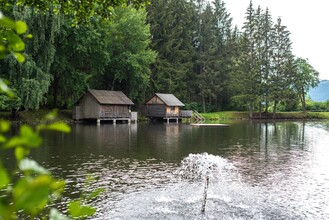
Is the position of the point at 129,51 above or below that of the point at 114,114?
above

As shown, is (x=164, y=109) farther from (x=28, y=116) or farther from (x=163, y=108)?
(x=28, y=116)

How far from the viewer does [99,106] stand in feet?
154

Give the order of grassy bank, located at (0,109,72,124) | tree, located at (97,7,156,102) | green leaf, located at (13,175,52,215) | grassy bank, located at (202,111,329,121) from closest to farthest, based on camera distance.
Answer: green leaf, located at (13,175,52,215) < grassy bank, located at (0,109,72,124) < tree, located at (97,7,156,102) < grassy bank, located at (202,111,329,121)

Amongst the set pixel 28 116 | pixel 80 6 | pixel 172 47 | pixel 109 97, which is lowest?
pixel 28 116

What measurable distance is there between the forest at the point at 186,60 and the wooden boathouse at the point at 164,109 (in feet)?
10.7

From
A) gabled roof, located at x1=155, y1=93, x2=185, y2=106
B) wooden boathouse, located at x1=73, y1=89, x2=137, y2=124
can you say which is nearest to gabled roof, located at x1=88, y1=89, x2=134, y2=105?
wooden boathouse, located at x1=73, y1=89, x2=137, y2=124

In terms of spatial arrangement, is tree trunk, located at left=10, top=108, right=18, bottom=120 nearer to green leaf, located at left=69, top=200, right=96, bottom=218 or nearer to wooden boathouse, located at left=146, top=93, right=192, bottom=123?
wooden boathouse, located at left=146, top=93, right=192, bottom=123

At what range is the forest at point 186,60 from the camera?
49250mm

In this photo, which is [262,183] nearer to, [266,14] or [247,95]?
[247,95]

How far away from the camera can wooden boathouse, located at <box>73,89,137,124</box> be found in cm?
4719

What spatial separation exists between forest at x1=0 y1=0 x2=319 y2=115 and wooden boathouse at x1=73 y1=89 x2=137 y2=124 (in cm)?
203

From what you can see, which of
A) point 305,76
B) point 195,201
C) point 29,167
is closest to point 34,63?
point 195,201

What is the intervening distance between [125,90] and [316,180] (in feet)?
152

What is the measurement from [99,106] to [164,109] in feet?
42.0
